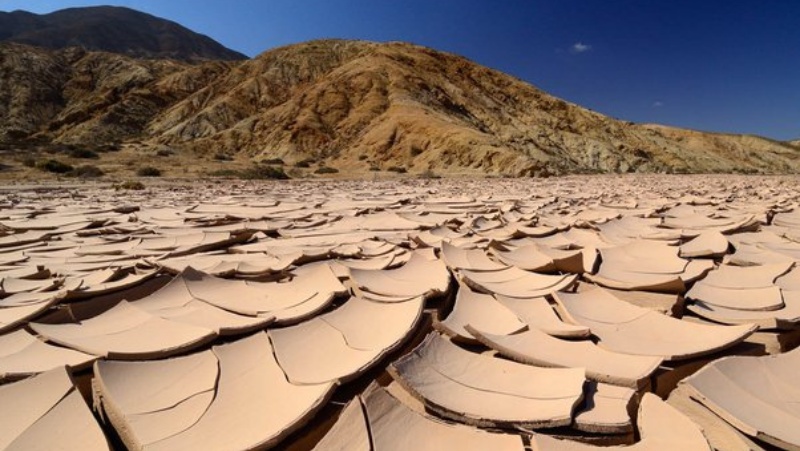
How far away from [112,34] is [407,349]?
261 ft

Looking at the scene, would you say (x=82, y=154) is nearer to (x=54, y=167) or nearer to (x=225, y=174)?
(x=54, y=167)

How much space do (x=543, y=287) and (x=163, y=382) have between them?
1.07 m

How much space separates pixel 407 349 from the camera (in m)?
1.06

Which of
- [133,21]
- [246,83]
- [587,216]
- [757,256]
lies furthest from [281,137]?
[133,21]

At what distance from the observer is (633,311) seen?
4.23ft

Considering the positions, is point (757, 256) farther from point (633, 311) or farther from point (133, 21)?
point (133, 21)

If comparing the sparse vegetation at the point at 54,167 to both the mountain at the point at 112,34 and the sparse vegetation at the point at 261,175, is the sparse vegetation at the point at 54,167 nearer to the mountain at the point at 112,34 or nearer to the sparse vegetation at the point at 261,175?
the sparse vegetation at the point at 261,175

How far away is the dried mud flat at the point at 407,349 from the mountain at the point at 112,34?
6874cm

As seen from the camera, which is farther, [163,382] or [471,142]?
[471,142]

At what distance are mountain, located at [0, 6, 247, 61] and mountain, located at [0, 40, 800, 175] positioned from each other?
94.3ft

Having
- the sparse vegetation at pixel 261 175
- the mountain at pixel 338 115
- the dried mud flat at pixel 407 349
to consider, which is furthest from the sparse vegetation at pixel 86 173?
the dried mud flat at pixel 407 349

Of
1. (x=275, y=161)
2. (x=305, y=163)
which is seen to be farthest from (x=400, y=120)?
(x=275, y=161)

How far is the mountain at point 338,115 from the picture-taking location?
769 inches

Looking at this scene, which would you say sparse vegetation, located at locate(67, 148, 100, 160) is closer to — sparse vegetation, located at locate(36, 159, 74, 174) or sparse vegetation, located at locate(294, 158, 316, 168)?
sparse vegetation, located at locate(36, 159, 74, 174)
